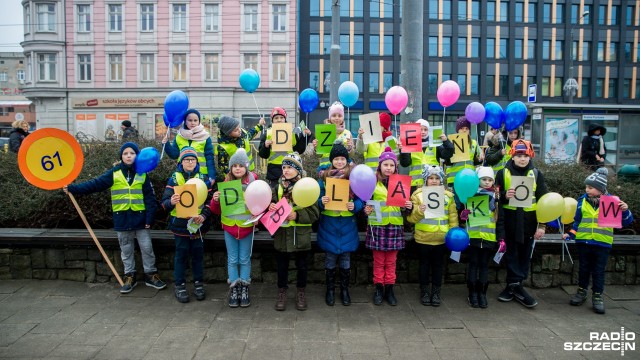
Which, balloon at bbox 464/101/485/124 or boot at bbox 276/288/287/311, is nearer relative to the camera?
boot at bbox 276/288/287/311

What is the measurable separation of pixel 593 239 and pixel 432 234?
1758mm

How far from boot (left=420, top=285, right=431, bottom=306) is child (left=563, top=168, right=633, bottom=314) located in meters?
1.60

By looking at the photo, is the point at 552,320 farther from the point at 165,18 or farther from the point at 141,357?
the point at 165,18

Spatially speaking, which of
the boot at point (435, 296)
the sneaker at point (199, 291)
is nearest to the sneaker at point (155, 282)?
the sneaker at point (199, 291)

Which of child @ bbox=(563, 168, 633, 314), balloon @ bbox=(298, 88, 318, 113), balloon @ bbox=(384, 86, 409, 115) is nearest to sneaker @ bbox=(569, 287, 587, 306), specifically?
child @ bbox=(563, 168, 633, 314)

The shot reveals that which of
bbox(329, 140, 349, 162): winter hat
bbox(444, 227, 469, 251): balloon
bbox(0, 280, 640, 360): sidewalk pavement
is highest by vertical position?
bbox(329, 140, 349, 162): winter hat

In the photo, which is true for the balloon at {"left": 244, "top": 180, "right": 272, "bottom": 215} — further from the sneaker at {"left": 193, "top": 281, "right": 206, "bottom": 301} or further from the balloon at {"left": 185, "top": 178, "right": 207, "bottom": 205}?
the sneaker at {"left": 193, "top": 281, "right": 206, "bottom": 301}

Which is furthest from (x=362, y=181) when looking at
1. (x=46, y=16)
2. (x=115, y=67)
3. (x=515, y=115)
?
(x=46, y=16)

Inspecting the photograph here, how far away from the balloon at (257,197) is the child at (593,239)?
134 inches

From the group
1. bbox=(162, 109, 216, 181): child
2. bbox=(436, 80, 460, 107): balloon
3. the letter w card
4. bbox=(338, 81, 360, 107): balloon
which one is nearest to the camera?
the letter w card

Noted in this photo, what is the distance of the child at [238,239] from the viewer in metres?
5.02

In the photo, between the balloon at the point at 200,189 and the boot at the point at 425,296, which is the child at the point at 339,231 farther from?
the balloon at the point at 200,189

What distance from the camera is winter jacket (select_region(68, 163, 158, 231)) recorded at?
17.1 ft

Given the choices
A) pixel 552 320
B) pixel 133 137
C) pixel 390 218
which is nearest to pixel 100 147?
pixel 133 137
